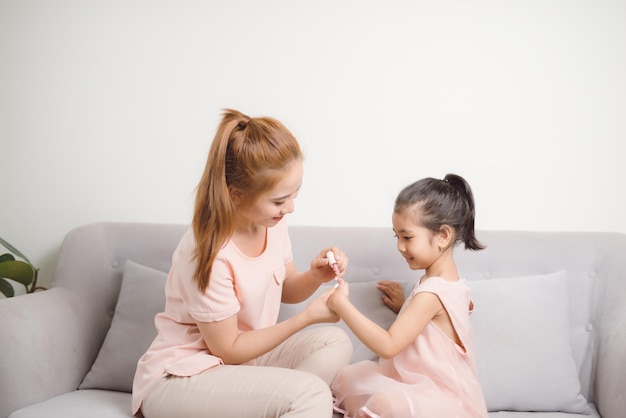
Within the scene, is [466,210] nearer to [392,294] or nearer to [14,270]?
[392,294]

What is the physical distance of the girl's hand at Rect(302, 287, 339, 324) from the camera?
5.16 ft

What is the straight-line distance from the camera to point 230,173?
1.55 meters

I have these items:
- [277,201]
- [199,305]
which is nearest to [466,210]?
[277,201]

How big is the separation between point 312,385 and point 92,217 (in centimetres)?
133

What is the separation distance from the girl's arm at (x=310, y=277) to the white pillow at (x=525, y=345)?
0.48m

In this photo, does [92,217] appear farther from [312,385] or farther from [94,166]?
[312,385]

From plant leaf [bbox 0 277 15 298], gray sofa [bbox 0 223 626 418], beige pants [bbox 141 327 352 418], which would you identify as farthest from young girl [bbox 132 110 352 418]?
plant leaf [bbox 0 277 15 298]

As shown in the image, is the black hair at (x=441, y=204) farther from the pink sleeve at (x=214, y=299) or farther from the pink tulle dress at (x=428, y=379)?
the pink sleeve at (x=214, y=299)

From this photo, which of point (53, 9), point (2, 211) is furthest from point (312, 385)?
point (53, 9)

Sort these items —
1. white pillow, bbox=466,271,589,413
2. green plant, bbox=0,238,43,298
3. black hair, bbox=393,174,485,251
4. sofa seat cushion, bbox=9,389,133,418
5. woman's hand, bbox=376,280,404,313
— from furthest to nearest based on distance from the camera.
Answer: green plant, bbox=0,238,43,298 < woman's hand, bbox=376,280,404,313 < white pillow, bbox=466,271,589,413 < black hair, bbox=393,174,485,251 < sofa seat cushion, bbox=9,389,133,418

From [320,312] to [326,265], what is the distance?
0.68 feet

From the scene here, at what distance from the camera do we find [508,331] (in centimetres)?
193

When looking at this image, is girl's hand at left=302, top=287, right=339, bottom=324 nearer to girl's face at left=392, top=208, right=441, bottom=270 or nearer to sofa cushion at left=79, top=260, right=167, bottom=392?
girl's face at left=392, top=208, right=441, bottom=270

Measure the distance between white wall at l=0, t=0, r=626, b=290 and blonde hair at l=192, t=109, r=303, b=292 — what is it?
2.59 feet
